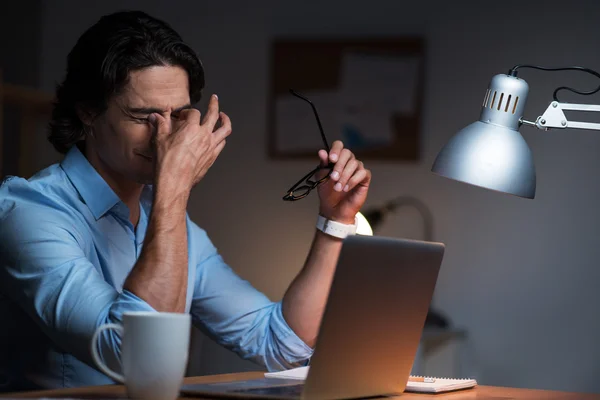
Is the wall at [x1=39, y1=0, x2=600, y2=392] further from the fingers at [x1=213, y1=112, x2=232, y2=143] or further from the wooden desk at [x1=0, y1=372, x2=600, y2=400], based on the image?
the wooden desk at [x1=0, y1=372, x2=600, y2=400]

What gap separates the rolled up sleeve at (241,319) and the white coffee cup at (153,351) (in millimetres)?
729

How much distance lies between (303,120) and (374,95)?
0.31 m

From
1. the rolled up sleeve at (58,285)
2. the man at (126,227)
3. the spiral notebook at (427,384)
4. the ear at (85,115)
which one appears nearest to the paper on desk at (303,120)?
the man at (126,227)

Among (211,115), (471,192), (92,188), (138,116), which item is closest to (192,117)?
(211,115)

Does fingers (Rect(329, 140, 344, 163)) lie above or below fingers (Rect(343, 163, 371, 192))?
above

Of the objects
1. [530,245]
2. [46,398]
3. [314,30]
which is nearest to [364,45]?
[314,30]

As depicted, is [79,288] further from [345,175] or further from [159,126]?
[345,175]

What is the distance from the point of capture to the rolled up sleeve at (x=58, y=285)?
1242 millimetres

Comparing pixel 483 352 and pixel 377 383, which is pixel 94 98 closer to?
pixel 377 383

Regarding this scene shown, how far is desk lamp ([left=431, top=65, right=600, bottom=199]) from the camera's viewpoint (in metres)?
1.22

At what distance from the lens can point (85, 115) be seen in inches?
65.7

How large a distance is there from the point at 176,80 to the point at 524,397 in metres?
0.82

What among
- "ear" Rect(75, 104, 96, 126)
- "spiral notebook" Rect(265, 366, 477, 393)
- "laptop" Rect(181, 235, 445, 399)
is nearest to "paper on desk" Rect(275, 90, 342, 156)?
"ear" Rect(75, 104, 96, 126)

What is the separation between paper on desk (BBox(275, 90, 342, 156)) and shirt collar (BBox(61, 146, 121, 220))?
207cm
